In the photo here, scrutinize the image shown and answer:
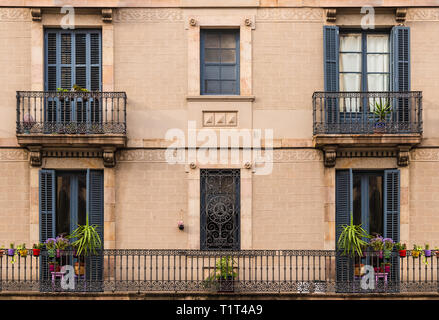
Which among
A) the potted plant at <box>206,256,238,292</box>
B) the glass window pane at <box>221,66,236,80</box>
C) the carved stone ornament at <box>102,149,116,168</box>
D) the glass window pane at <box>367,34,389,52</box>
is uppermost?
the glass window pane at <box>367,34,389,52</box>

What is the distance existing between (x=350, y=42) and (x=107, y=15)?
5.64 metres

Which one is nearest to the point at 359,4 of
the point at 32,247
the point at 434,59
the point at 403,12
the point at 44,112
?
the point at 403,12

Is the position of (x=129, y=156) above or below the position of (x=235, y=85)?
below

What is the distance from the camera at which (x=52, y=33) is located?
A: 15547 mm

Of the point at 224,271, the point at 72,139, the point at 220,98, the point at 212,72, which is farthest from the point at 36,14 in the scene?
the point at 224,271

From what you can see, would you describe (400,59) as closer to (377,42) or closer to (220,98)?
(377,42)

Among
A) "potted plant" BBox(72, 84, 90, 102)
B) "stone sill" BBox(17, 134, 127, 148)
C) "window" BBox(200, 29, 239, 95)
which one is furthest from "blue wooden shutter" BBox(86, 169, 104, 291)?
"window" BBox(200, 29, 239, 95)

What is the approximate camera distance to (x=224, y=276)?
14.5 meters

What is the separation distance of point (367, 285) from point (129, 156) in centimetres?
597

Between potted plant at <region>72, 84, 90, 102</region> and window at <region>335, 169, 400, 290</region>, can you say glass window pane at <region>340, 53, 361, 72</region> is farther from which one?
potted plant at <region>72, 84, 90, 102</region>

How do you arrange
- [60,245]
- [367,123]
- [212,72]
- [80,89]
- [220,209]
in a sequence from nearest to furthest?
1. [60,245]
2. [367,123]
3. [80,89]
4. [220,209]
5. [212,72]

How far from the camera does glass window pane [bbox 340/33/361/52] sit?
15.7 meters

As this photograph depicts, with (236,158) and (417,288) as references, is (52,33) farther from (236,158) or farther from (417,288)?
(417,288)

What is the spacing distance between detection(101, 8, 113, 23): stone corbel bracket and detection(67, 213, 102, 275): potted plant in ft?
14.8
